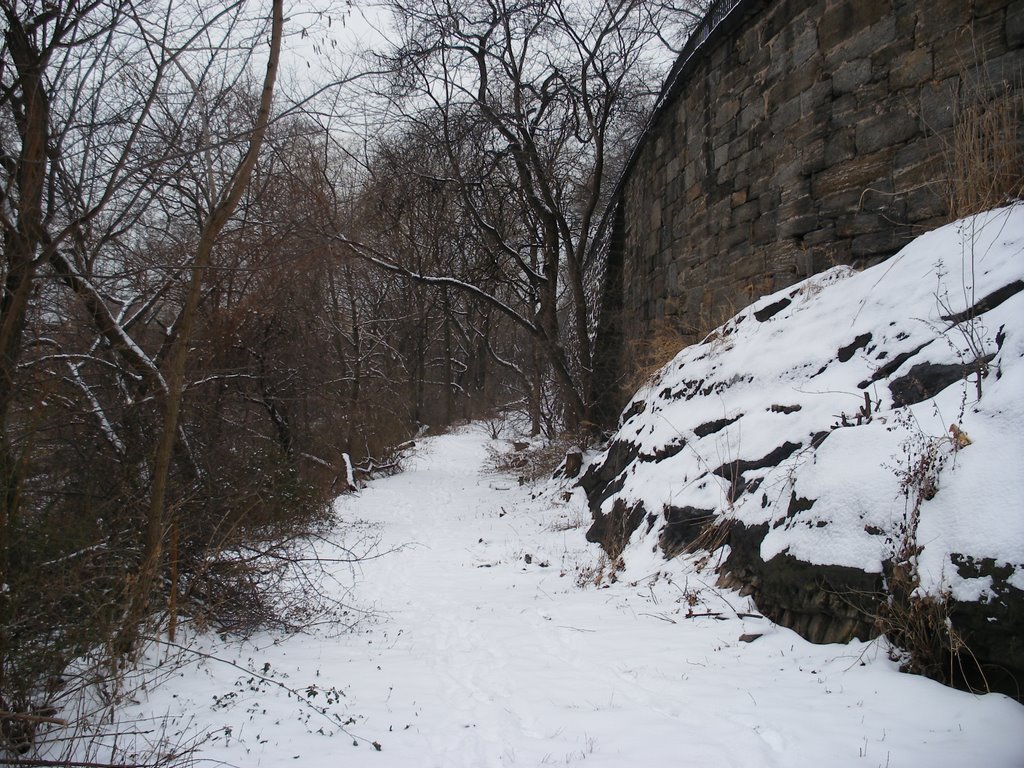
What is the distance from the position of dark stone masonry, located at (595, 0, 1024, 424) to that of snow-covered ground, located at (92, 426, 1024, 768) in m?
3.26

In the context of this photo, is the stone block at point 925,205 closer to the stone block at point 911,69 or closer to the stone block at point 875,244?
the stone block at point 875,244

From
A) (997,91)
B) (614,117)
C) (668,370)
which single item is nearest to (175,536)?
(668,370)

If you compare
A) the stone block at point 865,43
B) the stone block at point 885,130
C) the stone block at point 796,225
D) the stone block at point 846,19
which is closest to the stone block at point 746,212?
the stone block at point 796,225

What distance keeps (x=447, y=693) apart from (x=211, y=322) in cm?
373

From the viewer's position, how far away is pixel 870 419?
3.47 m

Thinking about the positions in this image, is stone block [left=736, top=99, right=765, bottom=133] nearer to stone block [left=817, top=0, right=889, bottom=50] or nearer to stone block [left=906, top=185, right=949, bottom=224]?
stone block [left=817, top=0, right=889, bottom=50]

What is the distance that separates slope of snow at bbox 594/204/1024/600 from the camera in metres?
2.51

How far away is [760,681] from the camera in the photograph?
269 centimetres

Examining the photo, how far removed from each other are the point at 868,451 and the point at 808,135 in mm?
3700

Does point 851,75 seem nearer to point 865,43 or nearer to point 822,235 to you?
point 865,43

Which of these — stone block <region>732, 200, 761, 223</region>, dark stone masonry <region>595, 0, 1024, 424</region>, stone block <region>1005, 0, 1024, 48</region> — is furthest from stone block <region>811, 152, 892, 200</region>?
stone block <region>1005, 0, 1024, 48</region>

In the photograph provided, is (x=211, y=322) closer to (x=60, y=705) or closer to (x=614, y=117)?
(x=60, y=705)

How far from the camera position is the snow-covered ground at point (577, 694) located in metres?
2.16

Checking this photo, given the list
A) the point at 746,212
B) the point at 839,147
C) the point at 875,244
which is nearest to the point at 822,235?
the point at 875,244
